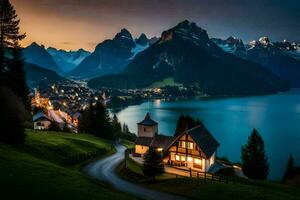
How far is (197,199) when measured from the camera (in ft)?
115

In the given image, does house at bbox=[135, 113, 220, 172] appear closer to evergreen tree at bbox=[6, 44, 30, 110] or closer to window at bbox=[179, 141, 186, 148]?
window at bbox=[179, 141, 186, 148]

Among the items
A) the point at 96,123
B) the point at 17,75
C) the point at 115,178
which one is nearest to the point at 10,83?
the point at 17,75

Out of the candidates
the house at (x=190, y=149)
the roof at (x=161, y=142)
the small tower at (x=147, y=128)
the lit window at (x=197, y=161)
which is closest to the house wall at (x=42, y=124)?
the small tower at (x=147, y=128)

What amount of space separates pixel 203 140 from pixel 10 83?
43.8 meters

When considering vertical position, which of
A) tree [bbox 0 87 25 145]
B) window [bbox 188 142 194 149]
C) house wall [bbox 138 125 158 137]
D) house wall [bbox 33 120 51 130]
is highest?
tree [bbox 0 87 25 145]

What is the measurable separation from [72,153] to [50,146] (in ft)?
13.0

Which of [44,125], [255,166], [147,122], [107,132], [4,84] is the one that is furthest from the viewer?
[44,125]

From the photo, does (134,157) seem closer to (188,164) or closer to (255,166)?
(188,164)

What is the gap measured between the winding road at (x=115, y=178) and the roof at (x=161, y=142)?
692 cm

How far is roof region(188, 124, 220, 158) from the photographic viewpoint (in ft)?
197

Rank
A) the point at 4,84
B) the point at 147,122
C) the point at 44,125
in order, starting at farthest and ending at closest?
the point at 44,125 → the point at 147,122 → the point at 4,84

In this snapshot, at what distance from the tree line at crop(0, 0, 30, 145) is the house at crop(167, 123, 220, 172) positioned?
1040 inches

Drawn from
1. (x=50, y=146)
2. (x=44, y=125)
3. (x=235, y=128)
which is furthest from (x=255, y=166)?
(x=235, y=128)

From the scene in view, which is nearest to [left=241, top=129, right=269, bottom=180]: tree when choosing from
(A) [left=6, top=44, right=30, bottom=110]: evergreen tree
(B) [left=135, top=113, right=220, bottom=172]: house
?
(B) [left=135, top=113, right=220, bottom=172]: house
